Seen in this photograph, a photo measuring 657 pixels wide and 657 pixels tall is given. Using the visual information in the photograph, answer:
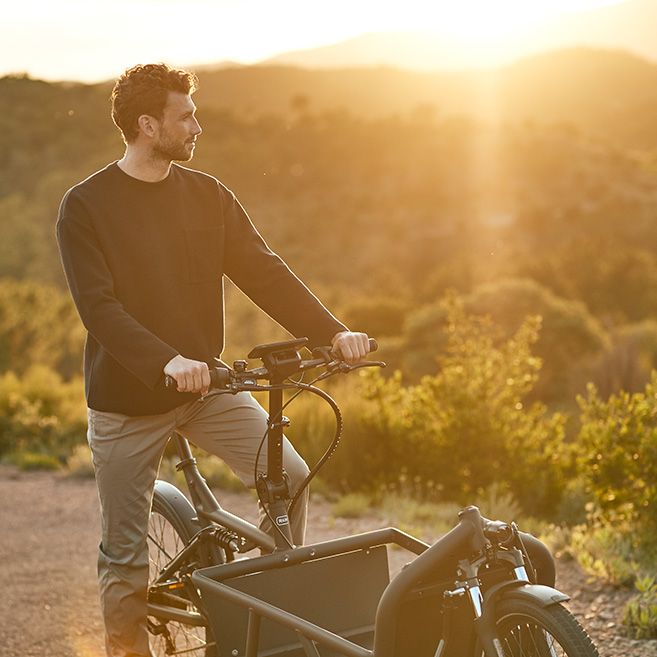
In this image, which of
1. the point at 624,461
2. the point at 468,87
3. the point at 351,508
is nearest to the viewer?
the point at 624,461

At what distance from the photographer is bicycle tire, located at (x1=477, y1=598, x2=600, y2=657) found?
2.86 metres

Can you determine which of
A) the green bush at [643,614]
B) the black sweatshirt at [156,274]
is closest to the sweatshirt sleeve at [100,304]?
the black sweatshirt at [156,274]

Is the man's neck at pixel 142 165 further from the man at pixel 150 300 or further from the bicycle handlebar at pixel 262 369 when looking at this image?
the bicycle handlebar at pixel 262 369

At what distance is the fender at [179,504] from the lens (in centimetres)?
436

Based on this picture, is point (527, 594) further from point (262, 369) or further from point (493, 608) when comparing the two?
point (262, 369)

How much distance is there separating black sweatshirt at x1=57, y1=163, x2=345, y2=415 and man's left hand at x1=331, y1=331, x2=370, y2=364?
26cm

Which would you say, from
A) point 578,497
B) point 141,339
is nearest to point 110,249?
point 141,339

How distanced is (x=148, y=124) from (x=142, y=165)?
153 mm

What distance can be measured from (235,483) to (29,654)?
4328 mm

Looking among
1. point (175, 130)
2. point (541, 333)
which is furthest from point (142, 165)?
point (541, 333)

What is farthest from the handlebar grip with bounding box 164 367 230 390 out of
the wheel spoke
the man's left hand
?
the wheel spoke

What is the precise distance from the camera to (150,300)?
12.9ft

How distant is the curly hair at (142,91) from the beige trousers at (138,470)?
0.99 metres

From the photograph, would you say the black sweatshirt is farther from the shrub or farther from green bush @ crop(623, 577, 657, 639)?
the shrub
